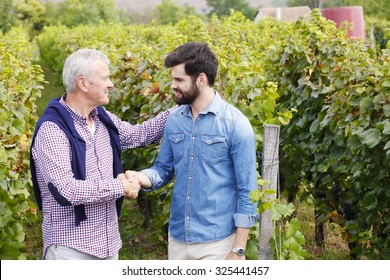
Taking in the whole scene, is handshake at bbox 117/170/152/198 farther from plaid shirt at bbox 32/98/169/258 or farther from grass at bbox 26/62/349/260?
grass at bbox 26/62/349/260

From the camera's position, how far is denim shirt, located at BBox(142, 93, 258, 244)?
124 inches

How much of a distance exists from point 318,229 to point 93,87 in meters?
4.17

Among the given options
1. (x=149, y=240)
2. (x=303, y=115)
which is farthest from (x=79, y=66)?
(x=149, y=240)

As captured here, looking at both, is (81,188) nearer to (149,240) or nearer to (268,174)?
(268,174)

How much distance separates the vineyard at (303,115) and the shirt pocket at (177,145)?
0.64m

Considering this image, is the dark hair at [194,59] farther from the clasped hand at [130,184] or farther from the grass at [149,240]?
the grass at [149,240]

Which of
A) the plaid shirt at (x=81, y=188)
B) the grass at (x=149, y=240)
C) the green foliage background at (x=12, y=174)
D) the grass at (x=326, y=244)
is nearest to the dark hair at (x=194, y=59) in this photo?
the plaid shirt at (x=81, y=188)

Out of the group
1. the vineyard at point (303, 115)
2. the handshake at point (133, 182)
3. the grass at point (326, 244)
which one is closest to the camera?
the handshake at point (133, 182)

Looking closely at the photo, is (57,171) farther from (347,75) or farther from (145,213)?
(145,213)

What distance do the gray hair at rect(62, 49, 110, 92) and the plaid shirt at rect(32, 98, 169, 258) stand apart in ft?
0.36

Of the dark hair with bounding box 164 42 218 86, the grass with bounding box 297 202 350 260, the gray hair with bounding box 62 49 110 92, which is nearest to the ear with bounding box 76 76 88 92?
the gray hair with bounding box 62 49 110 92

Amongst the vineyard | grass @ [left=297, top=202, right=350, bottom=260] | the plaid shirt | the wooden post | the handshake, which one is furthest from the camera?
grass @ [left=297, top=202, right=350, bottom=260]

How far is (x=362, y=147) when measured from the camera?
4.74 m

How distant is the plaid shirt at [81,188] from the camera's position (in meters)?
3.05
